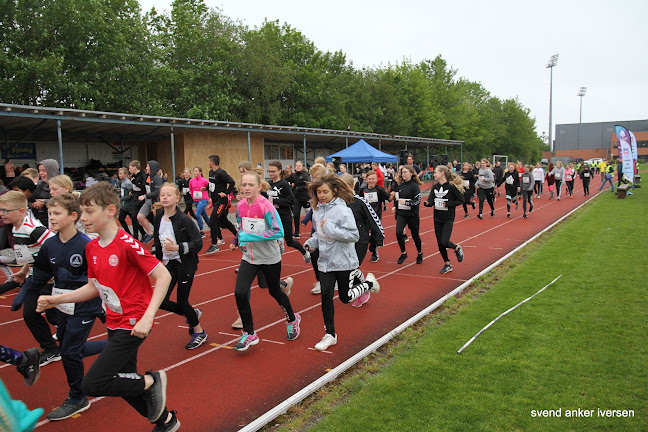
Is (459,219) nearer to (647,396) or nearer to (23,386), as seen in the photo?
(647,396)

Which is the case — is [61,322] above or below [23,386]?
above

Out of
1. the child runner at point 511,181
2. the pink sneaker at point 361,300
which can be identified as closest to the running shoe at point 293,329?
the pink sneaker at point 361,300

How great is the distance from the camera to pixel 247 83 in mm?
40156

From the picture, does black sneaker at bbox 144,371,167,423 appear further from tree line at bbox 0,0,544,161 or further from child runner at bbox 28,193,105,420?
tree line at bbox 0,0,544,161

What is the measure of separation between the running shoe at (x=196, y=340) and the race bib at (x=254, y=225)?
133 centimetres

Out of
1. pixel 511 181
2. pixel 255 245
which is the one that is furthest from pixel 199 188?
pixel 511 181

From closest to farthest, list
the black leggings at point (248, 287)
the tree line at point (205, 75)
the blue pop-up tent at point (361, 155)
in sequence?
the black leggings at point (248, 287) < the blue pop-up tent at point (361, 155) < the tree line at point (205, 75)

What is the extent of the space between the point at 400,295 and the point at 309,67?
41.2m

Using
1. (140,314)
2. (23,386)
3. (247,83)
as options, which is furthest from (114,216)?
(247,83)

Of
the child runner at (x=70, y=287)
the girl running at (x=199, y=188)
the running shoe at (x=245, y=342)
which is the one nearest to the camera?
the child runner at (x=70, y=287)

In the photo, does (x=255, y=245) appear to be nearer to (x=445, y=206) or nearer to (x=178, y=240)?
(x=178, y=240)

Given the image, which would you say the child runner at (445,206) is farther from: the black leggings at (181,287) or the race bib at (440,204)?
the black leggings at (181,287)

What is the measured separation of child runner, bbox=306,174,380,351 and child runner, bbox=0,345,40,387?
261 centimetres

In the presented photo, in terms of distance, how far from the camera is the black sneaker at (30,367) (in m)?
4.15
